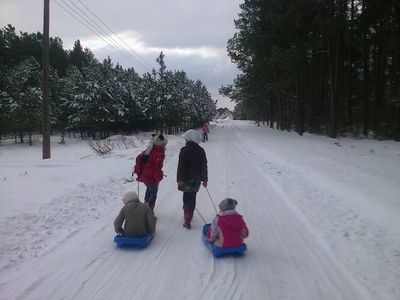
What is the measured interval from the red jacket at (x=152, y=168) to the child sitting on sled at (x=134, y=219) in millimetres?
1395

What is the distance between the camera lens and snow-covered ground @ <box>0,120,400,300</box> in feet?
15.8

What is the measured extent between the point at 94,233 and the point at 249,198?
4319 mm

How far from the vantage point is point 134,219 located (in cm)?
636

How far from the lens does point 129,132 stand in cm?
6625

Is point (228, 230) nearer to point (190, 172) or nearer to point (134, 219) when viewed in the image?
point (134, 219)

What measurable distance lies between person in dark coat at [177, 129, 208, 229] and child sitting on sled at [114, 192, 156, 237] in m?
1.04

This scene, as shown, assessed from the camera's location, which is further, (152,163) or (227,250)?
(152,163)

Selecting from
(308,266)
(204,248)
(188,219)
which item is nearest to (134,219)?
(204,248)

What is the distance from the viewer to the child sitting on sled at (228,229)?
19.2 ft

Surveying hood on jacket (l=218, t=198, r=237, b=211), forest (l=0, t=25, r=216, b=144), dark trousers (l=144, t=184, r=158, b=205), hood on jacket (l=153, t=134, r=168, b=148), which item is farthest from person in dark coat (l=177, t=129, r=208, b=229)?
forest (l=0, t=25, r=216, b=144)

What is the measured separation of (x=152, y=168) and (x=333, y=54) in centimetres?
2597

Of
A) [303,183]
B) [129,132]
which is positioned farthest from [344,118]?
[129,132]

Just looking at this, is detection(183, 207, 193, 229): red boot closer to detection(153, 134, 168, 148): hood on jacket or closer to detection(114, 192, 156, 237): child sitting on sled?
detection(114, 192, 156, 237): child sitting on sled

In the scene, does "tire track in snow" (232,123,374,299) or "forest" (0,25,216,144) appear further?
"forest" (0,25,216,144)
